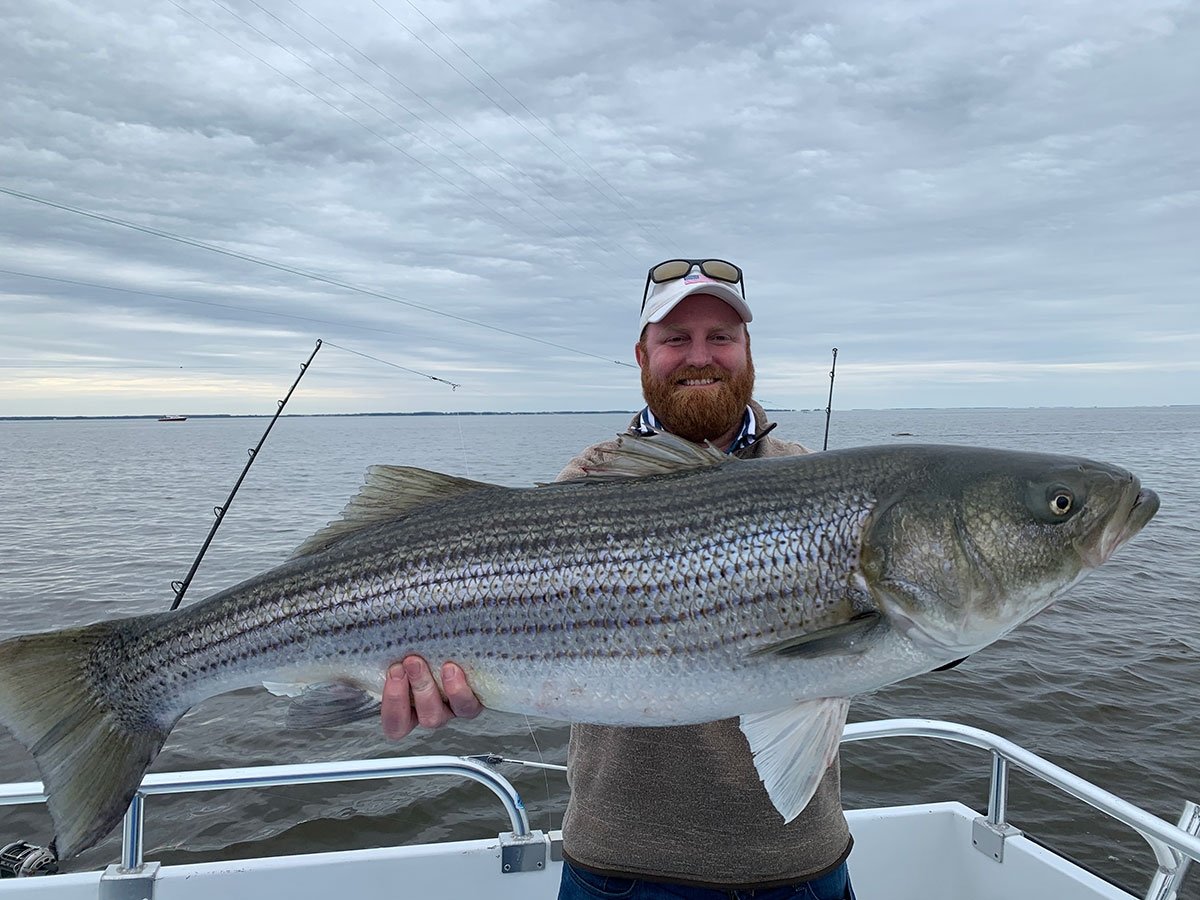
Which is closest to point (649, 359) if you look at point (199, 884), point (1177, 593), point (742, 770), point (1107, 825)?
point (742, 770)

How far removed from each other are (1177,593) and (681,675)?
775 inches

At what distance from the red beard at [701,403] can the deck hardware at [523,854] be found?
8.63ft

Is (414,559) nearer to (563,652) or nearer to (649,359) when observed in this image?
(563,652)

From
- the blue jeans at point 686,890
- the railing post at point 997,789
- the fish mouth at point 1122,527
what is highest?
the fish mouth at point 1122,527

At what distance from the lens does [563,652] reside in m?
3.01

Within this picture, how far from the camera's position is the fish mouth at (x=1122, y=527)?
296cm

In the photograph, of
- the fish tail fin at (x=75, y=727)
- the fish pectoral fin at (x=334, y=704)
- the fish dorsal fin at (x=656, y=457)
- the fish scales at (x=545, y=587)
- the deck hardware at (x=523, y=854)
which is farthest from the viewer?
the deck hardware at (x=523, y=854)

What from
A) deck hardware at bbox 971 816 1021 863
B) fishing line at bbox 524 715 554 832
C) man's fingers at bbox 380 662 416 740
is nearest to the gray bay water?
fishing line at bbox 524 715 554 832

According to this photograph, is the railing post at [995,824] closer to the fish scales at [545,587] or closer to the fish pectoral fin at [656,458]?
the fish scales at [545,587]

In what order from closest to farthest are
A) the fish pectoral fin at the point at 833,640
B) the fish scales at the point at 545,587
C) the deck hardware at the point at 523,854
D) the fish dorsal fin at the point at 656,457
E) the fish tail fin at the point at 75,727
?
1. the fish pectoral fin at the point at 833,640
2. the fish scales at the point at 545,587
3. the fish tail fin at the point at 75,727
4. the fish dorsal fin at the point at 656,457
5. the deck hardware at the point at 523,854

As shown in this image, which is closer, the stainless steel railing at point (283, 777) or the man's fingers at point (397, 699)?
the man's fingers at point (397, 699)

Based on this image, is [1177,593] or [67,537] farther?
[67,537]

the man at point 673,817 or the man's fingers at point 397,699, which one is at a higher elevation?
the man's fingers at point 397,699

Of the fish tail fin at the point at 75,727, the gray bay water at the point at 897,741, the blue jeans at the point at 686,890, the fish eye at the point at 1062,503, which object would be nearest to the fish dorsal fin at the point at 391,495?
the fish tail fin at the point at 75,727
